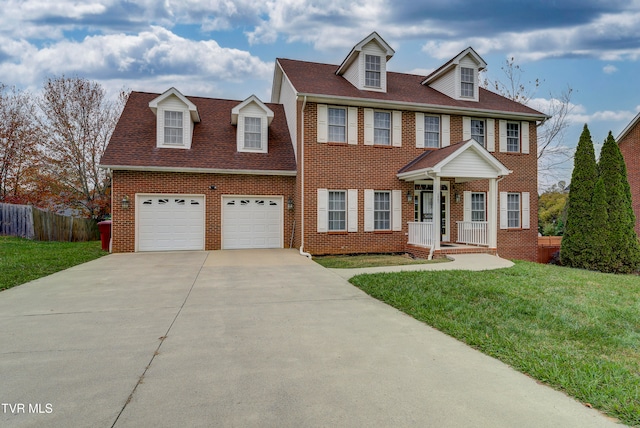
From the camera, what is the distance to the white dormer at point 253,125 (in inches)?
546

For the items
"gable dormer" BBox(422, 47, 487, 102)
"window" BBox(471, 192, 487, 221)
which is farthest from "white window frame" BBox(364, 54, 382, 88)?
"window" BBox(471, 192, 487, 221)

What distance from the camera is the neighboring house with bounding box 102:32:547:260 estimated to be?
12445mm

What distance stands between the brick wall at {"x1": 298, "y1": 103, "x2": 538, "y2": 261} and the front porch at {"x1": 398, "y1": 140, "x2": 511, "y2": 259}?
23cm

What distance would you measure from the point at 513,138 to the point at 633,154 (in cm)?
904

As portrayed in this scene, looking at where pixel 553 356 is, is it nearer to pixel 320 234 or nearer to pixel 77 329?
pixel 77 329

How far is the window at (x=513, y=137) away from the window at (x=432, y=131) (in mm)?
3214

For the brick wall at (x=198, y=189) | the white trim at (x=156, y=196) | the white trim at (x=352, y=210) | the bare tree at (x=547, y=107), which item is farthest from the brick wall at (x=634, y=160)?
the white trim at (x=156, y=196)

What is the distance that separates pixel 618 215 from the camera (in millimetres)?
11922

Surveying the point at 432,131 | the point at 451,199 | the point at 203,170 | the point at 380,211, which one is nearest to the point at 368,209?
the point at 380,211

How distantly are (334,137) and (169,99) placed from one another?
6.32 metres

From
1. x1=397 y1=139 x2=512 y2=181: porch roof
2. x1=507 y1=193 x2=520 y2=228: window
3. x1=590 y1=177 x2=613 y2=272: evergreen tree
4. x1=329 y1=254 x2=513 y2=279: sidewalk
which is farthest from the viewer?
x1=507 y1=193 x2=520 y2=228: window

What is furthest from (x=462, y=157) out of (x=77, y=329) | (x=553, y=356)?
(x=77, y=329)

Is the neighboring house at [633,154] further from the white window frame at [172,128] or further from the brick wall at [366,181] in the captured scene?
the white window frame at [172,128]

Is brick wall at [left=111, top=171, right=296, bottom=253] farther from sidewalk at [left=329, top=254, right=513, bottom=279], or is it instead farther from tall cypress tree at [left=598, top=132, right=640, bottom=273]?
tall cypress tree at [left=598, top=132, right=640, bottom=273]
